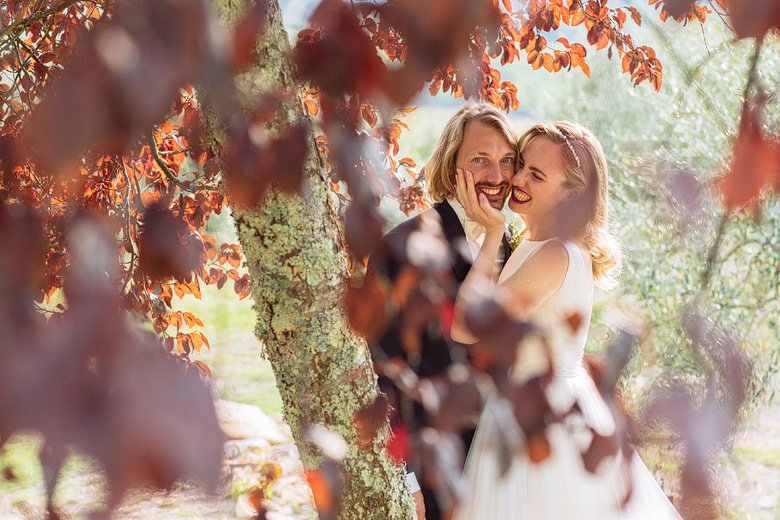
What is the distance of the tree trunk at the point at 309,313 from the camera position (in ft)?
2.53

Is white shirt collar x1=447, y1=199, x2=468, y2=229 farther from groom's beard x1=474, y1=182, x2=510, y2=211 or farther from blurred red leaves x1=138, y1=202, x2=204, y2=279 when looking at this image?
blurred red leaves x1=138, y1=202, x2=204, y2=279

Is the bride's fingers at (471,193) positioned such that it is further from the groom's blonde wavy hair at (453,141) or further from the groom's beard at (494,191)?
the groom's blonde wavy hair at (453,141)

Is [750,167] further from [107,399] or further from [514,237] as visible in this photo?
[514,237]

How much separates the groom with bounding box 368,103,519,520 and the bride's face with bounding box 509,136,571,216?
0.37 ft

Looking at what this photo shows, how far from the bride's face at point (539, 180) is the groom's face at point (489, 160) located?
0.08 metres

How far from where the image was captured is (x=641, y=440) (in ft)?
2.17

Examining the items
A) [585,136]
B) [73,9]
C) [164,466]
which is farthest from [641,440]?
[73,9]

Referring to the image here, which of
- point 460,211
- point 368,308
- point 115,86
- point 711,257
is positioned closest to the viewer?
point 115,86

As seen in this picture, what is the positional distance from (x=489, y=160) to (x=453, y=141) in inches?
4.8

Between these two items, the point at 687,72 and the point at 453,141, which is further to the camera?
the point at 453,141

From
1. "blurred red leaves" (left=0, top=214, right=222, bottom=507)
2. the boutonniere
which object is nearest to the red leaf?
"blurred red leaves" (left=0, top=214, right=222, bottom=507)

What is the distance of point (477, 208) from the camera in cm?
144

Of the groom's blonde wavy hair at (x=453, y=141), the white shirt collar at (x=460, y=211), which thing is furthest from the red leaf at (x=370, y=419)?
the groom's blonde wavy hair at (x=453, y=141)

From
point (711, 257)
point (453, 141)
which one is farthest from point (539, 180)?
point (711, 257)
